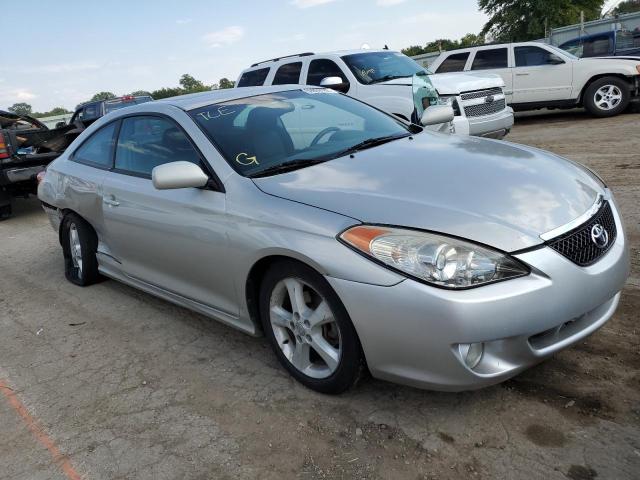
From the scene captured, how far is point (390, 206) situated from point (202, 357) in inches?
63.5

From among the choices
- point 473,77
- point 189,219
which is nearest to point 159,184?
point 189,219

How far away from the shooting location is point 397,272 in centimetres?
232

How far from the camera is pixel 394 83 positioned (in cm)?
808

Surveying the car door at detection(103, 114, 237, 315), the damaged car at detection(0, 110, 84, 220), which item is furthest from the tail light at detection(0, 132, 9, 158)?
the car door at detection(103, 114, 237, 315)

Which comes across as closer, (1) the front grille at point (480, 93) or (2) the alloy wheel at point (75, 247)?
(2) the alloy wheel at point (75, 247)

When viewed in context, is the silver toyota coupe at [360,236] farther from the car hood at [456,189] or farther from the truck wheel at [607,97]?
the truck wheel at [607,97]

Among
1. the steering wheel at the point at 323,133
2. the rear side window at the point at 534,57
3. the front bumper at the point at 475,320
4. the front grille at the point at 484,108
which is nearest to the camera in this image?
the front bumper at the point at 475,320

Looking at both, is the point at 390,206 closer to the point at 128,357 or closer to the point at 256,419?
the point at 256,419

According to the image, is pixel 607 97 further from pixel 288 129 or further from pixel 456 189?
pixel 456 189

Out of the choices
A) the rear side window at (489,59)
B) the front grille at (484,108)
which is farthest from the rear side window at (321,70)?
the rear side window at (489,59)

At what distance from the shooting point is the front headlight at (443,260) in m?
2.29

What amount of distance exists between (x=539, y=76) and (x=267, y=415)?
1114 cm

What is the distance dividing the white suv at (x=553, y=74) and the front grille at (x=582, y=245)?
10.1 meters

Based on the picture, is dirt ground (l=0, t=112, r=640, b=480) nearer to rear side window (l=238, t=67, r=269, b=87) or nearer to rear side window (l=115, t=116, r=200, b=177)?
rear side window (l=115, t=116, r=200, b=177)
